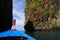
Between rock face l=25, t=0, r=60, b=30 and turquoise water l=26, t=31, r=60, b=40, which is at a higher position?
rock face l=25, t=0, r=60, b=30

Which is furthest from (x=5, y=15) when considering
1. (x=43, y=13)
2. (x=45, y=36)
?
(x=43, y=13)

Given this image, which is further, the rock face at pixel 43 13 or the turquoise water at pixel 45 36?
the rock face at pixel 43 13

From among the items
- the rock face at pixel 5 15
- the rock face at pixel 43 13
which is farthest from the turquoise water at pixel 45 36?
the rock face at pixel 43 13

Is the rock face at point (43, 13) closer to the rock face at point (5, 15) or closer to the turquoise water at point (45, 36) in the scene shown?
the turquoise water at point (45, 36)

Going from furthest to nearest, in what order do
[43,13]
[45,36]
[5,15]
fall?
[43,13]
[45,36]
[5,15]

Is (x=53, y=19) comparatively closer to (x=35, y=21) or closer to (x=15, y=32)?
(x=35, y=21)

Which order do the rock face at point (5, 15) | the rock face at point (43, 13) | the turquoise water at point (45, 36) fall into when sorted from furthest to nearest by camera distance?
the rock face at point (43, 13)
the turquoise water at point (45, 36)
the rock face at point (5, 15)

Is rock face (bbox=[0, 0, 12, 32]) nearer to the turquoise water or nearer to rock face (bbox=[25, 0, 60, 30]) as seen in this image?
the turquoise water

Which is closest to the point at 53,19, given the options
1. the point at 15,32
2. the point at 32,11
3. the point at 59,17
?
the point at 59,17

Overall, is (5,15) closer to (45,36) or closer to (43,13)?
(45,36)

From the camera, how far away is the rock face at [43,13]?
3327 inches

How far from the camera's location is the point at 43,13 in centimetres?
8831

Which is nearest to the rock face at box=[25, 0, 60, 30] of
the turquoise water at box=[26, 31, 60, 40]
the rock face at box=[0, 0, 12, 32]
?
the turquoise water at box=[26, 31, 60, 40]

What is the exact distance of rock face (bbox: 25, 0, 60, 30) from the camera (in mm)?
84500
